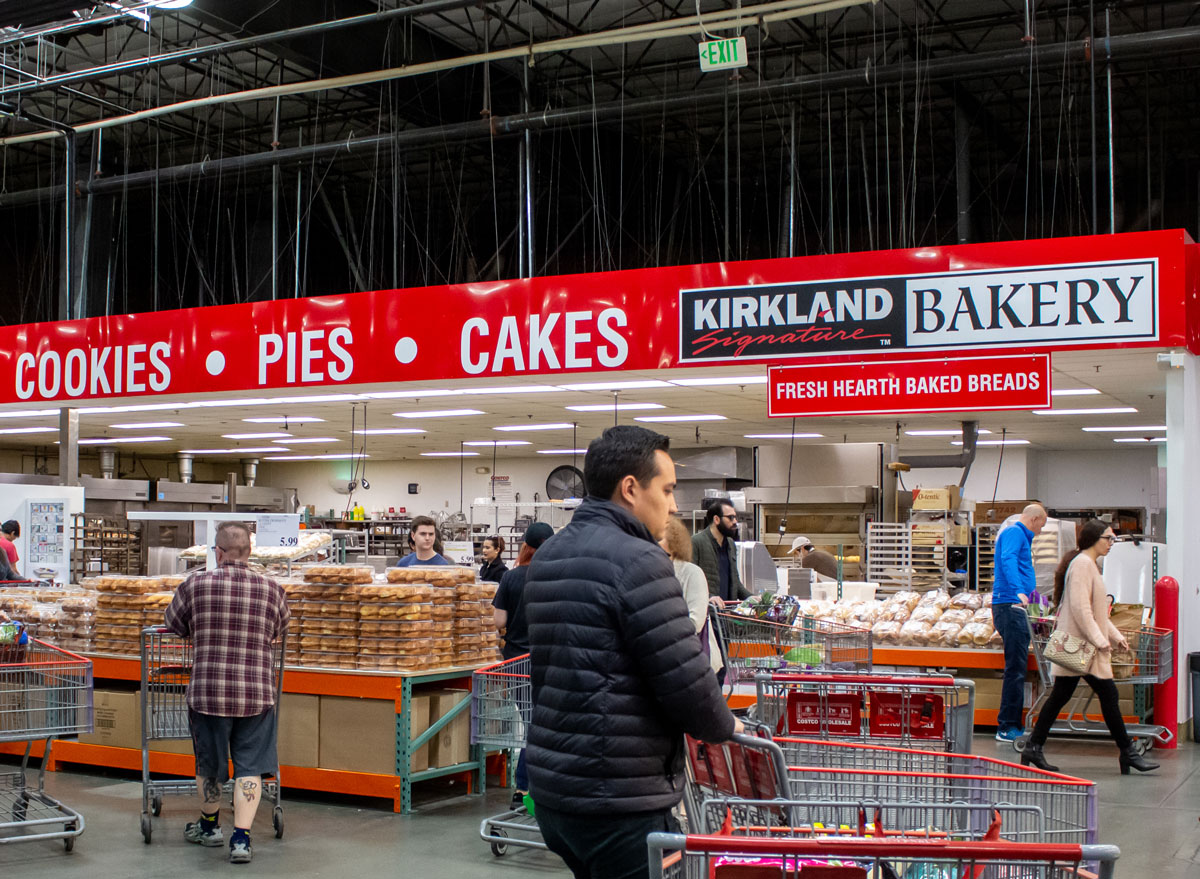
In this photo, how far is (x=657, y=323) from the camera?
34.7ft

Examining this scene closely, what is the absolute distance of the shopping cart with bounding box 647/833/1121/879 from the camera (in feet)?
7.09

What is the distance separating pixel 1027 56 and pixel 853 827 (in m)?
11.5

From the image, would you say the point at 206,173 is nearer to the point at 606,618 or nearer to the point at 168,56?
the point at 168,56

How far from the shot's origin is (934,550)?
1277 centimetres

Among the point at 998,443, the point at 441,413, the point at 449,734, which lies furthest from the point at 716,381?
the point at 998,443

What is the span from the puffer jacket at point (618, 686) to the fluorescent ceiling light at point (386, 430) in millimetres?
15053

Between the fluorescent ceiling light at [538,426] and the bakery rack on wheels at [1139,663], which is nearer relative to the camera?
the bakery rack on wheels at [1139,663]

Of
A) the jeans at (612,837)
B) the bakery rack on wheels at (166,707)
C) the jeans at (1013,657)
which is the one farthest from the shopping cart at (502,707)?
A: the jeans at (1013,657)

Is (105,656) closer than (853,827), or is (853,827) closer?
(853,827)

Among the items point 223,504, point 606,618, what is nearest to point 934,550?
point 606,618

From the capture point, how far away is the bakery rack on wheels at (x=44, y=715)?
620cm

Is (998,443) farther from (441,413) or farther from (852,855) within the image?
(852,855)

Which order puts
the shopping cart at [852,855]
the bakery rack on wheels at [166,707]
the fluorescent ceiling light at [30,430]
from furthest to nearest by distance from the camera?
the fluorescent ceiling light at [30,430], the bakery rack on wheels at [166,707], the shopping cart at [852,855]

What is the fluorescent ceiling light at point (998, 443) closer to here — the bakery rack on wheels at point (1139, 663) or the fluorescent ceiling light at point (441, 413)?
the fluorescent ceiling light at point (441, 413)
